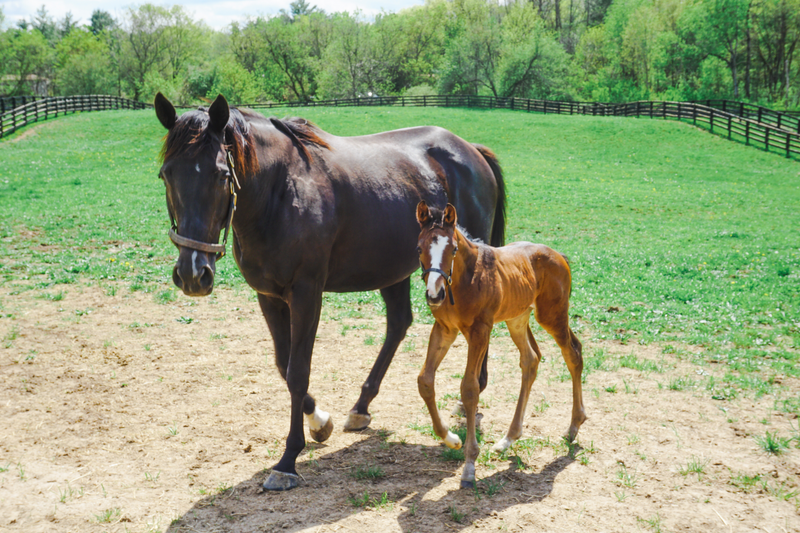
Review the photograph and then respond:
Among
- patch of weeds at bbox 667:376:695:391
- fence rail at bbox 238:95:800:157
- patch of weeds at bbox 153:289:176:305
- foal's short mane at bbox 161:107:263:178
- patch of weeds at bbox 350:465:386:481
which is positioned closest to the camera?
foal's short mane at bbox 161:107:263:178

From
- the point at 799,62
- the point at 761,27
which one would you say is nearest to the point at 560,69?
the point at 761,27

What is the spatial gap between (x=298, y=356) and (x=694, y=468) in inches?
121

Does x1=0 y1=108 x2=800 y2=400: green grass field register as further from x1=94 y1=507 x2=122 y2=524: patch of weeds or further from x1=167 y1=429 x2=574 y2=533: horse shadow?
x1=94 y1=507 x2=122 y2=524: patch of weeds

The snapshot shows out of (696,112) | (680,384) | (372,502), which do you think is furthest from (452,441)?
(696,112)

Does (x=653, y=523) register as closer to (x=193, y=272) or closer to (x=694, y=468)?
(x=694, y=468)

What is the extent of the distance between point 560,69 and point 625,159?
2715 cm

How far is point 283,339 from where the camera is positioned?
473 centimetres

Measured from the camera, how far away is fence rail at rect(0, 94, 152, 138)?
96.6 ft

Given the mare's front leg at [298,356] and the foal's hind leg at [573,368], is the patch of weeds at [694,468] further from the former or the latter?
the mare's front leg at [298,356]

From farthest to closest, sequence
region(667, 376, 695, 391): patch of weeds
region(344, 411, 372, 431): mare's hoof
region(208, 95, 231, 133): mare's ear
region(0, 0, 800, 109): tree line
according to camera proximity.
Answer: region(0, 0, 800, 109): tree line → region(667, 376, 695, 391): patch of weeds → region(344, 411, 372, 431): mare's hoof → region(208, 95, 231, 133): mare's ear

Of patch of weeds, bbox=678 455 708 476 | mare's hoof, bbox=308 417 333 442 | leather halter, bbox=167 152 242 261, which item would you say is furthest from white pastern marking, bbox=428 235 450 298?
patch of weeds, bbox=678 455 708 476

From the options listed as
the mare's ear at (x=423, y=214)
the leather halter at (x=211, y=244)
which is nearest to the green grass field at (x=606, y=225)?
the mare's ear at (x=423, y=214)

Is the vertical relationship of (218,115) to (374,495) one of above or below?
above

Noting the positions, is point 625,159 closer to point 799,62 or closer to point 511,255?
point 511,255
